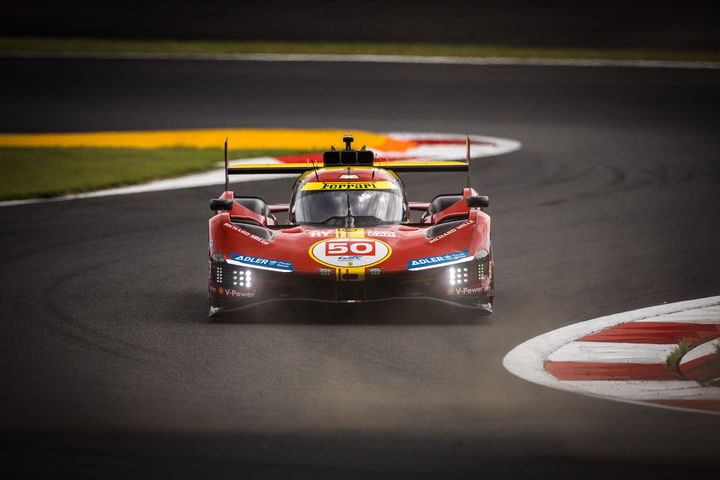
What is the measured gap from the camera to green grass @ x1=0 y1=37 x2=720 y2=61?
122 ft

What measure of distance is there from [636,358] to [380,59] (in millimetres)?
28317

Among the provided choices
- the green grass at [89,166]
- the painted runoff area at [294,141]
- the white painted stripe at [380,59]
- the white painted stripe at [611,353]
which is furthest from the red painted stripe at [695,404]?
the white painted stripe at [380,59]

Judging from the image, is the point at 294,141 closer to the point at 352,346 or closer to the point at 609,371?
the point at 352,346

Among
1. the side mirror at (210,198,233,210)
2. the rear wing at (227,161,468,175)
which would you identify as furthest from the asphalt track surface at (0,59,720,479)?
the rear wing at (227,161,468,175)

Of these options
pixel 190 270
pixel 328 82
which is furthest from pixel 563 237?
pixel 328 82

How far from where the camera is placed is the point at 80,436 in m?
7.12

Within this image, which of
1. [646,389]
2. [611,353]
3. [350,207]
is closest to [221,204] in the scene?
[350,207]

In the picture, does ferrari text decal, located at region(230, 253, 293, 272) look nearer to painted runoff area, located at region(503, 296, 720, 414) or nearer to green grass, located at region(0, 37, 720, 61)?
painted runoff area, located at region(503, 296, 720, 414)

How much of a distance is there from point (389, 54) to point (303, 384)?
30.3 meters

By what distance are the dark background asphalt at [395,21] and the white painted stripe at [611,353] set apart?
30.6 metres

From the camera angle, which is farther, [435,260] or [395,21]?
[395,21]

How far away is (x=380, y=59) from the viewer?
36.7 metres

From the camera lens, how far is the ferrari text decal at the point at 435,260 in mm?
10359

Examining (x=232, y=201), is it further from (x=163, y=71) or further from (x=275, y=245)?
(x=163, y=71)
